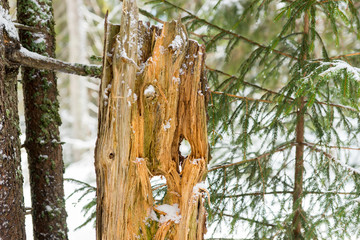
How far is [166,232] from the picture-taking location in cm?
200

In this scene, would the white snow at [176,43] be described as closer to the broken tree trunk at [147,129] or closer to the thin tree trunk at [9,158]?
the broken tree trunk at [147,129]

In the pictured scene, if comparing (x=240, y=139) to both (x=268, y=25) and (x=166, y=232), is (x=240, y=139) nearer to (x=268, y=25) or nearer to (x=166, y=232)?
(x=166, y=232)

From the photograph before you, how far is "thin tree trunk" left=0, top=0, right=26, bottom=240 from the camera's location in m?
1.94

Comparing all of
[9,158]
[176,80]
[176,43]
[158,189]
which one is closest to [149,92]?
[176,80]

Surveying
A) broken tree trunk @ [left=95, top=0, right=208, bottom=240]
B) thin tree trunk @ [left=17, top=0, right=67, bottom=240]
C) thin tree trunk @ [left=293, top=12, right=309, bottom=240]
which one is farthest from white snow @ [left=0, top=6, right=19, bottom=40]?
thin tree trunk @ [left=293, top=12, right=309, bottom=240]

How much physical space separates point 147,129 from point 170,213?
0.58 m

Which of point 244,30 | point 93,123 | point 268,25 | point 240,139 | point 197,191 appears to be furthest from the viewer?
point 93,123

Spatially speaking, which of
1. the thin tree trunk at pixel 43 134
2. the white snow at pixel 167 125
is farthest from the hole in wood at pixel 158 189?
the thin tree trunk at pixel 43 134

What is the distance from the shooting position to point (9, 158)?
2.01m

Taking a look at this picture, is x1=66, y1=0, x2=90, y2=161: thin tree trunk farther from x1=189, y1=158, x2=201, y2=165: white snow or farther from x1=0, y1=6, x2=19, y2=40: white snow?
x1=189, y1=158, x2=201, y2=165: white snow

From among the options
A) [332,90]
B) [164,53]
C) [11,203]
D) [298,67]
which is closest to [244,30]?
[332,90]

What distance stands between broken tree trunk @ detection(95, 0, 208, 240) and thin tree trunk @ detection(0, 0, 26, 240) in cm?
59

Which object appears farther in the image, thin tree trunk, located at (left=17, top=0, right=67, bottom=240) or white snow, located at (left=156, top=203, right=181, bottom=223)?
thin tree trunk, located at (left=17, top=0, right=67, bottom=240)

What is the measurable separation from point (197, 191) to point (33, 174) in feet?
5.02
